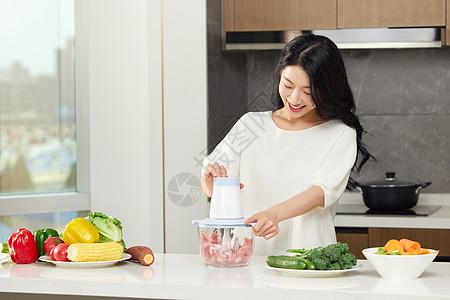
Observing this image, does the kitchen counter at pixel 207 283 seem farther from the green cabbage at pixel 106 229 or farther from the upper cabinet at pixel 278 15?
the upper cabinet at pixel 278 15

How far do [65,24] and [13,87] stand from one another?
418mm

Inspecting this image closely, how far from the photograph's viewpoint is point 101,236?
73.2 inches

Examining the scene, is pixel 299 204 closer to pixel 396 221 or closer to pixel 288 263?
pixel 288 263

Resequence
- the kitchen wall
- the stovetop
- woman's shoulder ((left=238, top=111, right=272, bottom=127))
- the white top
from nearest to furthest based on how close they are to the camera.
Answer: the white top → woman's shoulder ((left=238, top=111, right=272, bottom=127)) → the stovetop → the kitchen wall

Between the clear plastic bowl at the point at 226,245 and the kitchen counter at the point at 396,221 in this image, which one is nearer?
the clear plastic bowl at the point at 226,245

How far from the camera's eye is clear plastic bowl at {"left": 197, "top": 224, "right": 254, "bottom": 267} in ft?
5.60

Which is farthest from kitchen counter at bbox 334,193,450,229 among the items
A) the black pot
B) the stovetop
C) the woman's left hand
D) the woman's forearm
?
the woman's left hand

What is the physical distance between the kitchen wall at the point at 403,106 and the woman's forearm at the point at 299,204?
1616 millimetres

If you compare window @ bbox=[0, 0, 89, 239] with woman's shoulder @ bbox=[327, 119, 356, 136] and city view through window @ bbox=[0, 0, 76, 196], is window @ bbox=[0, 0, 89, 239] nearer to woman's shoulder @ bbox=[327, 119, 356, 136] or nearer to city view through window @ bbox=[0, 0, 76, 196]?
city view through window @ bbox=[0, 0, 76, 196]

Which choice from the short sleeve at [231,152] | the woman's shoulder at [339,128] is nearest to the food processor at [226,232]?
the short sleeve at [231,152]

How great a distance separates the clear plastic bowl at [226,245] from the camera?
1.71 metres

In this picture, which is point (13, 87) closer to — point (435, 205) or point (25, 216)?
point (25, 216)

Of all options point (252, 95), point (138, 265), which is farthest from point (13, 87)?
point (138, 265)

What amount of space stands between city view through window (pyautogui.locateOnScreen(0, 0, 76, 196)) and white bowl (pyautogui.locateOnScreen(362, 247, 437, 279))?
207 centimetres
